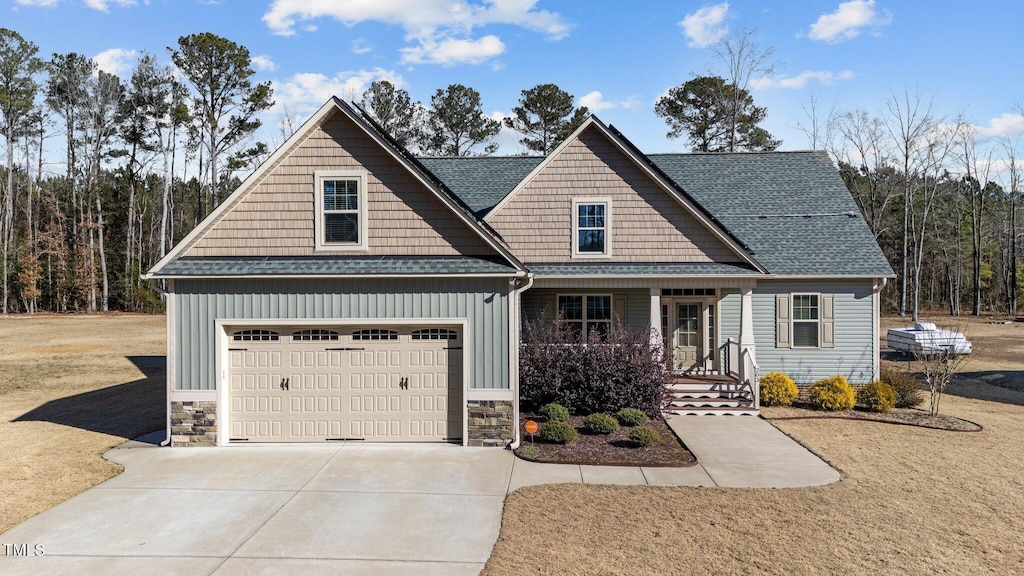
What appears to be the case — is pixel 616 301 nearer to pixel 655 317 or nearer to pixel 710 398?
pixel 655 317

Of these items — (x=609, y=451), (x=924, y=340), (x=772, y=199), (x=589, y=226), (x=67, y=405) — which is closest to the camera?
(x=609, y=451)

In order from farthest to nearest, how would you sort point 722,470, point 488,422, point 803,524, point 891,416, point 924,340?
point 924,340 → point 891,416 → point 488,422 → point 722,470 → point 803,524

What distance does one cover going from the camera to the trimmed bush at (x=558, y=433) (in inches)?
457

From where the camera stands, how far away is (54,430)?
1315 centimetres

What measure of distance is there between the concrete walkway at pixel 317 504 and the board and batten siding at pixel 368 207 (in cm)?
392

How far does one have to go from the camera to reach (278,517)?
813cm

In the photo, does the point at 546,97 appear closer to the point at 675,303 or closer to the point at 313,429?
the point at 675,303

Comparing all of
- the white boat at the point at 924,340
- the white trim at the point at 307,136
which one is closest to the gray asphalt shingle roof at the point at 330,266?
the white trim at the point at 307,136

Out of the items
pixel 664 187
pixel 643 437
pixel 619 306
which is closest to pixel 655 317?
Answer: pixel 619 306

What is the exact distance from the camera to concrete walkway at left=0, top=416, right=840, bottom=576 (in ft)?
22.5

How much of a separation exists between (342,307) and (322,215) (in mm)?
1953

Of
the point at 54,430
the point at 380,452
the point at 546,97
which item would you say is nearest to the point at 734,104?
the point at 546,97

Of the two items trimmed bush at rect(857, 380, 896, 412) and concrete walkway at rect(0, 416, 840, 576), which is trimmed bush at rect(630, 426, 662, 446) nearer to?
concrete walkway at rect(0, 416, 840, 576)

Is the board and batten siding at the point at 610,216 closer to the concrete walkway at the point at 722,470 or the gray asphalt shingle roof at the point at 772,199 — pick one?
the gray asphalt shingle roof at the point at 772,199
